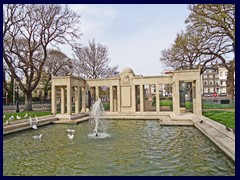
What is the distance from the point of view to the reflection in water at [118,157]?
5.71 meters

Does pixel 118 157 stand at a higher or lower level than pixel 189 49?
lower

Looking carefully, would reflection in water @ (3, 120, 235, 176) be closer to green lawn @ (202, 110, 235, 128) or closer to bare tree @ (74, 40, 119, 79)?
green lawn @ (202, 110, 235, 128)

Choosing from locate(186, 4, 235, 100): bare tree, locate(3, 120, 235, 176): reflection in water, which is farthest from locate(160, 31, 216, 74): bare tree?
locate(3, 120, 235, 176): reflection in water

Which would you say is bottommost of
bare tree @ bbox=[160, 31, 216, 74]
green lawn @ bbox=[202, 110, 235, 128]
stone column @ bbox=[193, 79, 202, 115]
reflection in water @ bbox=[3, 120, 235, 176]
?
reflection in water @ bbox=[3, 120, 235, 176]

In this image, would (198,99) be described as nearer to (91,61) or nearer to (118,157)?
(118,157)

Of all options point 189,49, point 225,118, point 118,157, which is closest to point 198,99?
point 225,118

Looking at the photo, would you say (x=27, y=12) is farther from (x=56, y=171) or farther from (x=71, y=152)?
(x=56, y=171)

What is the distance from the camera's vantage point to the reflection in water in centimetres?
571

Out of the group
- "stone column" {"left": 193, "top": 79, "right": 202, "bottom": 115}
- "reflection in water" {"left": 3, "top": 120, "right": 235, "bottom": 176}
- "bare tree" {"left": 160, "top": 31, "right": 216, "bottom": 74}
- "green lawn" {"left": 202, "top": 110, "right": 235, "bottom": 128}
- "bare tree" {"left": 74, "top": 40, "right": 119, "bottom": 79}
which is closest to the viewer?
"reflection in water" {"left": 3, "top": 120, "right": 235, "bottom": 176}

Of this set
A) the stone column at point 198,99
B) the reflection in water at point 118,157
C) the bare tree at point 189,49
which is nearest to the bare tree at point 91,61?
the bare tree at point 189,49

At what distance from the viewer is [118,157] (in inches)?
272

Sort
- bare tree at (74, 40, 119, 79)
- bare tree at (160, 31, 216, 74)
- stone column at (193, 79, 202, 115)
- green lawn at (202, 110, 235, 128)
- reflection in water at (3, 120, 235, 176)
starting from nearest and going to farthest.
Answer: reflection in water at (3, 120, 235, 176) < green lawn at (202, 110, 235, 128) < stone column at (193, 79, 202, 115) < bare tree at (160, 31, 216, 74) < bare tree at (74, 40, 119, 79)

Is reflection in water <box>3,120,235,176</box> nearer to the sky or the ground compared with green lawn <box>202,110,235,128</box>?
nearer to the ground

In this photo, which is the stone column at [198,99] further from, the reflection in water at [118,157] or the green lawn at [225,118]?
the reflection in water at [118,157]
